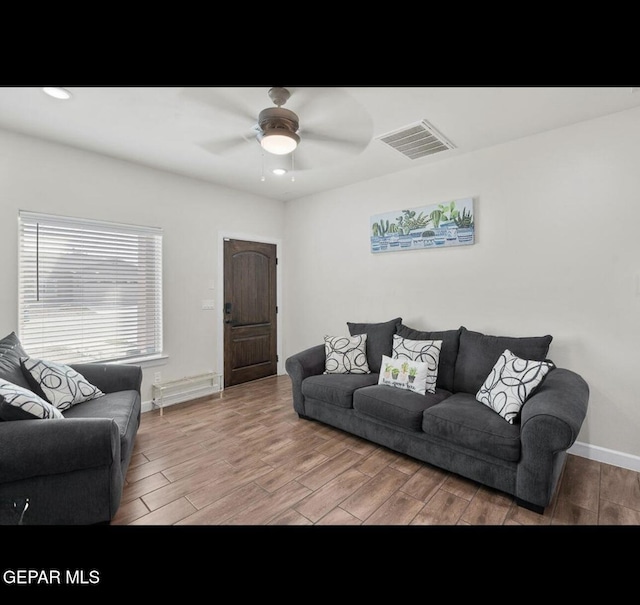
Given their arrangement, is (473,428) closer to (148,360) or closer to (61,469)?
(61,469)

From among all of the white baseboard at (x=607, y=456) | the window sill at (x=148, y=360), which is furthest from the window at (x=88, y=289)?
the white baseboard at (x=607, y=456)

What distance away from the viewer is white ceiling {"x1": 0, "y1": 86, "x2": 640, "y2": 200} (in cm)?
214

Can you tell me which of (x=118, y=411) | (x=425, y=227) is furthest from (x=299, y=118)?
(x=118, y=411)

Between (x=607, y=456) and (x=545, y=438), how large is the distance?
49.2 inches

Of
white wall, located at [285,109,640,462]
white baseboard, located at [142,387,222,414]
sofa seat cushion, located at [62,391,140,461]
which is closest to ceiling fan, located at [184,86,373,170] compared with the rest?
white wall, located at [285,109,640,462]

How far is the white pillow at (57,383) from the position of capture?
2.18 metres

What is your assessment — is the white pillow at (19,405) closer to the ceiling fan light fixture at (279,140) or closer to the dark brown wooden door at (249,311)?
the ceiling fan light fixture at (279,140)

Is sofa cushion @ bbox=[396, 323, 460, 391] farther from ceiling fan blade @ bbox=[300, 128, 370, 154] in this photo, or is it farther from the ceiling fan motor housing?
the ceiling fan motor housing

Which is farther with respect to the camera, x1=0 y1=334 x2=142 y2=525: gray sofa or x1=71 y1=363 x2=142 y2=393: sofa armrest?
x1=71 y1=363 x2=142 y2=393: sofa armrest

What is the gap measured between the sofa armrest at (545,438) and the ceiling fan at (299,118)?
2.28m

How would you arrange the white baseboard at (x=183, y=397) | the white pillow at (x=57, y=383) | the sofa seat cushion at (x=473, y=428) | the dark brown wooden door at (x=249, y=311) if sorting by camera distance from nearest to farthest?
the sofa seat cushion at (x=473, y=428) < the white pillow at (x=57, y=383) < the white baseboard at (x=183, y=397) < the dark brown wooden door at (x=249, y=311)

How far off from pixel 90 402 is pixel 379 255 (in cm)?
316

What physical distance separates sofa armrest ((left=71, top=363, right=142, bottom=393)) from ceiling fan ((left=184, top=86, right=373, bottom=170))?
2.20 meters

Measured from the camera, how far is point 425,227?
342 centimetres
